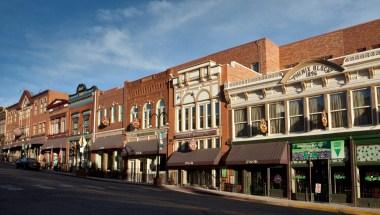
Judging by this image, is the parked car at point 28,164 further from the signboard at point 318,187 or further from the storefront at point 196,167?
the signboard at point 318,187

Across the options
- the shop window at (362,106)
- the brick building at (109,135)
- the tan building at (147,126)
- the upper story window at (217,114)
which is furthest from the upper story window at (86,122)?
the shop window at (362,106)

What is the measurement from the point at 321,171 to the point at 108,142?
88.6 ft

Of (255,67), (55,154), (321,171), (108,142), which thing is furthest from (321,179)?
(55,154)

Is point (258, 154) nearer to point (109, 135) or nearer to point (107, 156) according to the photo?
point (109, 135)

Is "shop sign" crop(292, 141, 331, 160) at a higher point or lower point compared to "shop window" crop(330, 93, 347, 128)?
lower

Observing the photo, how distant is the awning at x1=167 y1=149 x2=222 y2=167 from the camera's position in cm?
3506

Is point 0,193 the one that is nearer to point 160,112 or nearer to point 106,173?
point 160,112

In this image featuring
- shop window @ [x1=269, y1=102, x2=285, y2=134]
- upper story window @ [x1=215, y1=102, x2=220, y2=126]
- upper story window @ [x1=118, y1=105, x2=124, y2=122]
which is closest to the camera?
shop window @ [x1=269, y1=102, x2=285, y2=134]

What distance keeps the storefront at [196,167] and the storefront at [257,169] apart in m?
1.32

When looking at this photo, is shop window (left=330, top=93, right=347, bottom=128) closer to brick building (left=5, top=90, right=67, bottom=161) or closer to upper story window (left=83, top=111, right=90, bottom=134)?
upper story window (left=83, top=111, right=90, bottom=134)

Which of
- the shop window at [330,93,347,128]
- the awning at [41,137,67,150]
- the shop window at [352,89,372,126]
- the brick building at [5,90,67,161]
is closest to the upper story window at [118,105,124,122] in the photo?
the awning at [41,137,67,150]

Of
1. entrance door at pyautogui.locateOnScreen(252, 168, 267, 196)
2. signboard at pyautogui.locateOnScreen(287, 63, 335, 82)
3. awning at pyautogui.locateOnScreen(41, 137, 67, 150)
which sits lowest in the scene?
entrance door at pyautogui.locateOnScreen(252, 168, 267, 196)

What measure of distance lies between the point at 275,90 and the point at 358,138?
25.1 ft

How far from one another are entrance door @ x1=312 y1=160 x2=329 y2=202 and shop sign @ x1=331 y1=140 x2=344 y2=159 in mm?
871
